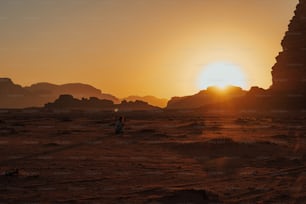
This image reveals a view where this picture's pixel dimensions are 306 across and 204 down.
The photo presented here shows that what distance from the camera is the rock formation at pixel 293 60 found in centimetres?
10531

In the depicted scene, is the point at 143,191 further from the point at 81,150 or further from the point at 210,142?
the point at 210,142

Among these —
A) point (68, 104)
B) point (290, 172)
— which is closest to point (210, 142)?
point (290, 172)

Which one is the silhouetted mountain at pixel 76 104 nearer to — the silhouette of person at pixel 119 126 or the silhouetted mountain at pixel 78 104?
the silhouetted mountain at pixel 78 104

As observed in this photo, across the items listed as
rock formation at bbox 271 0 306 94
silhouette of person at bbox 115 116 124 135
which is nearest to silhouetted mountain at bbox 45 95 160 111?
rock formation at bbox 271 0 306 94

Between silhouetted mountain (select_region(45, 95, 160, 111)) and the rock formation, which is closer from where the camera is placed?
the rock formation

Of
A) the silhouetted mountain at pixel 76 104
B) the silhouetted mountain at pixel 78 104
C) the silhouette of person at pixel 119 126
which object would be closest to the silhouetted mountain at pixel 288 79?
the silhouette of person at pixel 119 126

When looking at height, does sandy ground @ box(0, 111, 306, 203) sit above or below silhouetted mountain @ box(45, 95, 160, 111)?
below

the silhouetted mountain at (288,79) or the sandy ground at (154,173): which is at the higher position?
the silhouetted mountain at (288,79)

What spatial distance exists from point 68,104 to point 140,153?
15877 centimetres

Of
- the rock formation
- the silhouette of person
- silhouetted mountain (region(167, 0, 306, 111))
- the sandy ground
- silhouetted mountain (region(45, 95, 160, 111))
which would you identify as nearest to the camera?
the sandy ground

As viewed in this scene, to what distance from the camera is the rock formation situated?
10531 centimetres

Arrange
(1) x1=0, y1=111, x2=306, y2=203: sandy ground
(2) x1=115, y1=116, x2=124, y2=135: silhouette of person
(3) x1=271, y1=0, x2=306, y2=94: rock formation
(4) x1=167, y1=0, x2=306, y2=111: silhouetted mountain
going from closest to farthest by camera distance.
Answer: (1) x1=0, y1=111, x2=306, y2=203: sandy ground < (2) x1=115, y1=116, x2=124, y2=135: silhouette of person < (4) x1=167, y1=0, x2=306, y2=111: silhouetted mountain < (3) x1=271, y1=0, x2=306, y2=94: rock formation

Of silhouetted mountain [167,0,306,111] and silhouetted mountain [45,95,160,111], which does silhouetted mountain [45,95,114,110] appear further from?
silhouetted mountain [167,0,306,111]

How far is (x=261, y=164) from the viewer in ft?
68.8
